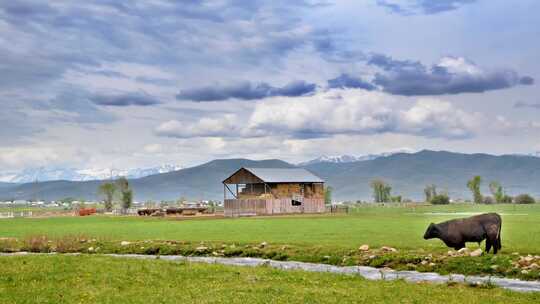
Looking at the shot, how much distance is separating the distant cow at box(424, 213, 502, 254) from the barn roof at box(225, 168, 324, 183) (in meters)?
71.0

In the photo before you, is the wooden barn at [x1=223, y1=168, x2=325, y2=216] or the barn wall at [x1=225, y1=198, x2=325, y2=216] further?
the wooden barn at [x1=223, y1=168, x2=325, y2=216]

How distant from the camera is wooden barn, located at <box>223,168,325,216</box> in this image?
10188 cm

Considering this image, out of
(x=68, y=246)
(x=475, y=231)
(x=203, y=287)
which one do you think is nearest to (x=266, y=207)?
(x=68, y=246)

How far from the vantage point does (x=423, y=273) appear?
27406 mm

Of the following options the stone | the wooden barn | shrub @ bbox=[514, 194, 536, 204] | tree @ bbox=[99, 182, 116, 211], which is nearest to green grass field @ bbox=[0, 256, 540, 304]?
the stone

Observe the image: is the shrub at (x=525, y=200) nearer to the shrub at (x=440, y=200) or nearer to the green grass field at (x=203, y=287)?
the shrub at (x=440, y=200)

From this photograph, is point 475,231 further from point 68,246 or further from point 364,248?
point 68,246

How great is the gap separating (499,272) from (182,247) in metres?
18.9

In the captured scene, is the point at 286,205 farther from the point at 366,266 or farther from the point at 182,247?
the point at 366,266

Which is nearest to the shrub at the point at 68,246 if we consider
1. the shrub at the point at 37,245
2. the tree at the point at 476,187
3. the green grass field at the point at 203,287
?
the shrub at the point at 37,245

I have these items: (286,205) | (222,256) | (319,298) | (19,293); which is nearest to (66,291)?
(19,293)

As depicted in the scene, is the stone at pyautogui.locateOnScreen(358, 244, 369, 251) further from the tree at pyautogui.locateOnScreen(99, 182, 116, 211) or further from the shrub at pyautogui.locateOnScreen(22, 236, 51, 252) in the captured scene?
the tree at pyautogui.locateOnScreen(99, 182, 116, 211)

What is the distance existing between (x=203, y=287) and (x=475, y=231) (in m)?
14.2

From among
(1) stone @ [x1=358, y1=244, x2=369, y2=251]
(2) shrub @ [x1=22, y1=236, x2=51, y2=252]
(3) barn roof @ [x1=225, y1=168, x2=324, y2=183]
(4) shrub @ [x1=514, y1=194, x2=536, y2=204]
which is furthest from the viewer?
(4) shrub @ [x1=514, y1=194, x2=536, y2=204]
